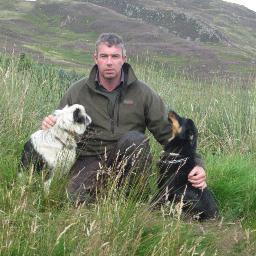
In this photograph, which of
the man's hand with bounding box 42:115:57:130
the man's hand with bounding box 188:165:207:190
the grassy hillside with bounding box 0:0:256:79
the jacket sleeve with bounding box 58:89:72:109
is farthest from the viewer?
the grassy hillside with bounding box 0:0:256:79

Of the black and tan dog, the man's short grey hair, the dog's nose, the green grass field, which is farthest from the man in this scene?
the green grass field

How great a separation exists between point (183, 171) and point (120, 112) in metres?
0.94

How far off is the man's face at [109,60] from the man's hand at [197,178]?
124 cm

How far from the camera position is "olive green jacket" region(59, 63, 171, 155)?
5.03 m

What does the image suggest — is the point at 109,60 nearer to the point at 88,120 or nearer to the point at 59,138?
the point at 88,120

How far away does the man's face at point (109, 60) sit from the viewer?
4.82 m

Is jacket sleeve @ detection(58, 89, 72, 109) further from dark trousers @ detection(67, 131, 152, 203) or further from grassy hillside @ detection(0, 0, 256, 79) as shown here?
grassy hillside @ detection(0, 0, 256, 79)

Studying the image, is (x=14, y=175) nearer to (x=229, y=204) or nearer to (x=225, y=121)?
(x=229, y=204)

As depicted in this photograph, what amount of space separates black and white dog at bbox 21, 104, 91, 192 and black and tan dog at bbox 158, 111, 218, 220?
88 centimetres

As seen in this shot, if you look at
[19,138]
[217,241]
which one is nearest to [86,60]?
[19,138]

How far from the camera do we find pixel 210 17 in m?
73.2

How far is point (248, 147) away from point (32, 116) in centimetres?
328

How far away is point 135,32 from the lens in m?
46.3

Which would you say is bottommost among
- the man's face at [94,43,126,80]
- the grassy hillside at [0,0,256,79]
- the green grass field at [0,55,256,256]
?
the grassy hillside at [0,0,256,79]
